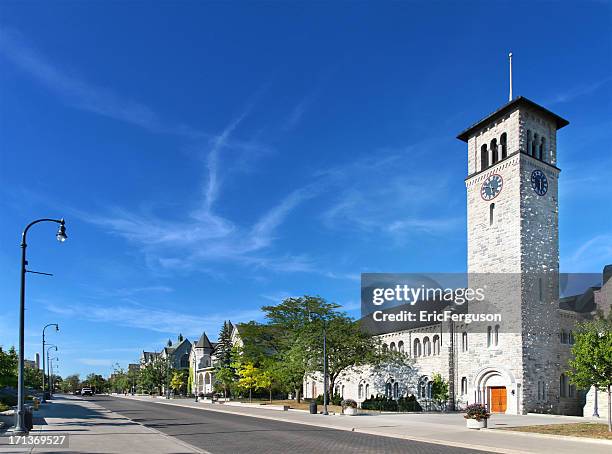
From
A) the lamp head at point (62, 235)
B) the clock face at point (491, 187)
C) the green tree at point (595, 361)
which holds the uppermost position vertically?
the clock face at point (491, 187)

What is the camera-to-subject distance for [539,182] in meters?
47.1

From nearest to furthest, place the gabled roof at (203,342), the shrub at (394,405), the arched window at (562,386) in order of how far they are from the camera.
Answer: the arched window at (562,386)
the shrub at (394,405)
the gabled roof at (203,342)

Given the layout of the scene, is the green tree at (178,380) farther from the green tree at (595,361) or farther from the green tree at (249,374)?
the green tree at (595,361)

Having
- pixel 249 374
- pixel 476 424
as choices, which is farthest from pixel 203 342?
pixel 476 424

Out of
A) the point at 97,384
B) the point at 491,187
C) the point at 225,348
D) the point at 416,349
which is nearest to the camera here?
the point at 491,187

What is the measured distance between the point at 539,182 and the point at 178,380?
8381cm

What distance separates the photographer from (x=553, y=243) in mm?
47188

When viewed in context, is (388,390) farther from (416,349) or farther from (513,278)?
(513,278)

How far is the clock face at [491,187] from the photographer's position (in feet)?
157

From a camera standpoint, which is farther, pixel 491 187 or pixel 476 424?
pixel 491 187

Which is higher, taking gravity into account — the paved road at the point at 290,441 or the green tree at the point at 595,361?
the green tree at the point at 595,361

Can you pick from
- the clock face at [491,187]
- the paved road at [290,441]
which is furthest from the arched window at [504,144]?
the paved road at [290,441]

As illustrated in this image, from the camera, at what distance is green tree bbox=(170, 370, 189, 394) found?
108 m

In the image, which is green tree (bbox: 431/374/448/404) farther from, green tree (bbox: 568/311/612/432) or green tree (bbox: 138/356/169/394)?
green tree (bbox: 138/356/169/394)
